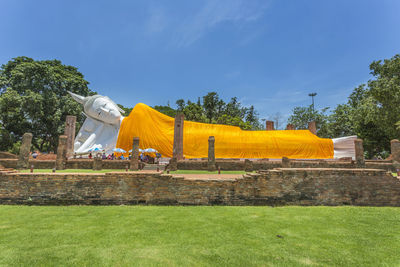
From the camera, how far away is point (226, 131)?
2244 cm

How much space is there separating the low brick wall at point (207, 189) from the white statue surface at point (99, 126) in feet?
59.3

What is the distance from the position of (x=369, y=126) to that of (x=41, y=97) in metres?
36.6

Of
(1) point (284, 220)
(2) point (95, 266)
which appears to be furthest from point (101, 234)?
(1) point (284, 220)

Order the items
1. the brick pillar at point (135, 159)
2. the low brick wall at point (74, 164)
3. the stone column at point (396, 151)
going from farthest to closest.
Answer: the stone column at point (396, 151)
the low brick wall at point (74, 164)
the brick pillar at point (135, 159)

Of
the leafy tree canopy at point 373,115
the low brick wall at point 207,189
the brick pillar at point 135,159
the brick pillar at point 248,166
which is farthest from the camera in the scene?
the leafy tree canopy at point 373,115

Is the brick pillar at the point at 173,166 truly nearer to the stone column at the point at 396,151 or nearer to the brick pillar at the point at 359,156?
the brick pillar at the point at 359,156

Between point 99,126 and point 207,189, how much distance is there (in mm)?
22417

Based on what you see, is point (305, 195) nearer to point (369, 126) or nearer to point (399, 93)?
point (399, 93)

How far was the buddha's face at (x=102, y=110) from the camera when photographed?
2381cm

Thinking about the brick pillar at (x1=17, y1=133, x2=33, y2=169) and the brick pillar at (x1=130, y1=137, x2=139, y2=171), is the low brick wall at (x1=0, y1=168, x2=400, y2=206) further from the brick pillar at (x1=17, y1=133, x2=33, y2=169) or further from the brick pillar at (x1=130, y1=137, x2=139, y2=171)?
the brick pillar at (x1=17, y1=133, x2=33, y2=169)

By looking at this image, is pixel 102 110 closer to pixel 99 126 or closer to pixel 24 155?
pixel 99 126

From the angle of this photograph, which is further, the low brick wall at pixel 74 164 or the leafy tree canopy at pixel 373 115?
the leafy tree canopy at pixel 373 115

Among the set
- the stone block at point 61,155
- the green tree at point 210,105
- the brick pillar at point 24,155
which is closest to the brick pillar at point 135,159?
the stone block at point 61,155

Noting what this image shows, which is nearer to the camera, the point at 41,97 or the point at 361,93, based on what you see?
the point at 41,97
